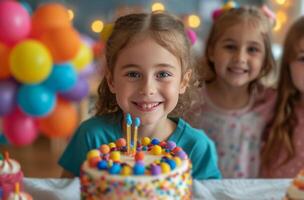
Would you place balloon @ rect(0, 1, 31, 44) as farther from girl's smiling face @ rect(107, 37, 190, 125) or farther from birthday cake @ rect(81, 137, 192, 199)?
birthday cake @ rect(81, 137, 192, 199)

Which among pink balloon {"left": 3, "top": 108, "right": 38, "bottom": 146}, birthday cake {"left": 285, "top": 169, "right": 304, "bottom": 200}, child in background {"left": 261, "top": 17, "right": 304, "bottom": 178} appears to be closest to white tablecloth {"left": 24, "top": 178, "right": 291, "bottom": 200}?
birthday cake {"left": 285, "top": 169, "right": 304, "bottom": 200}

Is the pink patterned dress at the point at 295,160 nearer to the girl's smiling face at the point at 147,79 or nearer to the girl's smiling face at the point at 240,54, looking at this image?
the girl's smiling face at the point at 240,54

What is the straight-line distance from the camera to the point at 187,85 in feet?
4.22

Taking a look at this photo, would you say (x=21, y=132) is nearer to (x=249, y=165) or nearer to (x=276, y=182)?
(x=249, y=165)

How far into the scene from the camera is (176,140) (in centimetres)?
131

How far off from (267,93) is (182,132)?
2.17 ft

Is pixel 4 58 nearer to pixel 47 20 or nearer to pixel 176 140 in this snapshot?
pixel 47 20

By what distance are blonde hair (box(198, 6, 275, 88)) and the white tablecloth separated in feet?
1.85

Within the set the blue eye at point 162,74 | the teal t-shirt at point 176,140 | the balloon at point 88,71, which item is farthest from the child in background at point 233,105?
the balloon at point 88,71

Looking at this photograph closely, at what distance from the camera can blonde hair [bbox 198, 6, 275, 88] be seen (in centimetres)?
174

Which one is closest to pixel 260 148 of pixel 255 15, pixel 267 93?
pixel 267 93

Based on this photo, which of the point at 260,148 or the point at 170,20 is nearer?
the point at 170,20

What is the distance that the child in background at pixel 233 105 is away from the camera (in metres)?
1.77

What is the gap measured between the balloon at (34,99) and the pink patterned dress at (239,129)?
1.22 meters
